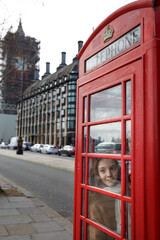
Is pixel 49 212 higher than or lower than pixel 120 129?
lower

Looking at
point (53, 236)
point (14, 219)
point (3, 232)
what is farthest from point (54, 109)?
point (53, 236)

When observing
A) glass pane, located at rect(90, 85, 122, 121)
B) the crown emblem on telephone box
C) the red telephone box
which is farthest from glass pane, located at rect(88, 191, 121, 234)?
the crown emblem on telephone box

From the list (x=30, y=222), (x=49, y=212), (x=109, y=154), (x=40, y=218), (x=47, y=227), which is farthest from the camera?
(x=49, y=212)

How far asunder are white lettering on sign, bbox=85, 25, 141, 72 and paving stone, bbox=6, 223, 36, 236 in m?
2.95

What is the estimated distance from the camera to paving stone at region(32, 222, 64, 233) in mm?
4422

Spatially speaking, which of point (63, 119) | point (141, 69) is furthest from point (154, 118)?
point (63, 119)

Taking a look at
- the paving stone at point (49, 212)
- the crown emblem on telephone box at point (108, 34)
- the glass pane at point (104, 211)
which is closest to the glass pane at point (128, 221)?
the glass pane at point (104, 211)

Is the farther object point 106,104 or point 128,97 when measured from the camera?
point 106,104

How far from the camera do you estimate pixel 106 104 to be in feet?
7.97

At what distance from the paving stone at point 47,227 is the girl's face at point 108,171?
8.14ft

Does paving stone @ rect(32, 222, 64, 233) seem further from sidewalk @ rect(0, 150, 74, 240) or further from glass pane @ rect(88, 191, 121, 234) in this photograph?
glass pane @ rect(88, 191, 121, 234)

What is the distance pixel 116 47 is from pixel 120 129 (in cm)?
74

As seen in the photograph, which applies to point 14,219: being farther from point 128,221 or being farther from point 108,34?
point 108,34

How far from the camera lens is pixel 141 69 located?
6.40ft
